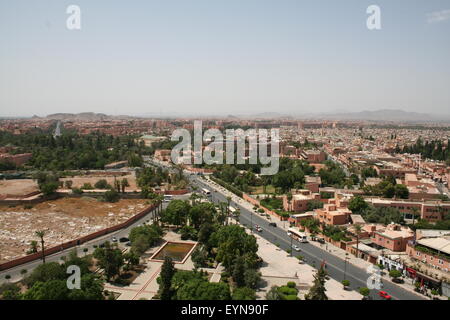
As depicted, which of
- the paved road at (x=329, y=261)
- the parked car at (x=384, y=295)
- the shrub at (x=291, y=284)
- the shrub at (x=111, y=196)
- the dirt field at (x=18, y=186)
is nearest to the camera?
the parked car at (x=384, y=295)

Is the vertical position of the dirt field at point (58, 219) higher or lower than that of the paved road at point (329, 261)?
higher

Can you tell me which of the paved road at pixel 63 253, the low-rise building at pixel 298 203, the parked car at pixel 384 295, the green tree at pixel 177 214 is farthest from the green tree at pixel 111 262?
the low-rise building at pixel 298 203

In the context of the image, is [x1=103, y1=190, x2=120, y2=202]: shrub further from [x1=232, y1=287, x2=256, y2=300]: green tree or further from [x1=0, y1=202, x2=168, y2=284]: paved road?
→ [x1=232, y1=287, x2=256, y2=300]: green tree

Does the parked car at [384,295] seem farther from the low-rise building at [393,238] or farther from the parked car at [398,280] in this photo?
the low-rise building at [393,238]

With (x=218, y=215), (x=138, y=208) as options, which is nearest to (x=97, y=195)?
(x=138, y=208)

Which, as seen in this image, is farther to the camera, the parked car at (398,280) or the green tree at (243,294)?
the parked car at (398,280)

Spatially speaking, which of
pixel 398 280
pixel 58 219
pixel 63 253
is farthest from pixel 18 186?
pixel 398 280

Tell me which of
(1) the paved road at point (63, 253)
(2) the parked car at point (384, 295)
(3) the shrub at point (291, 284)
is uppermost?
(3) the shrub at point (291, 284)
